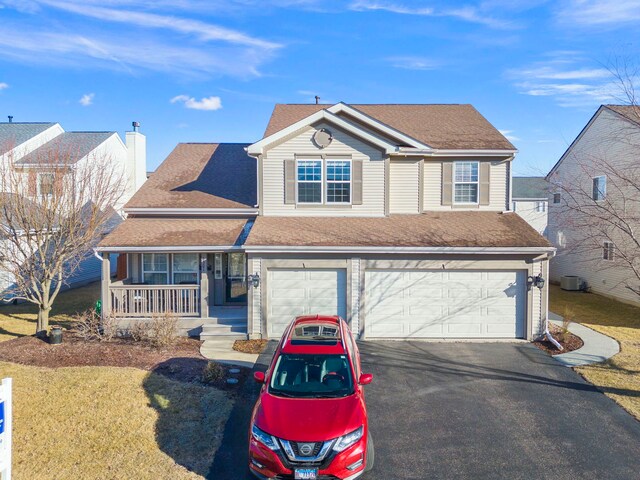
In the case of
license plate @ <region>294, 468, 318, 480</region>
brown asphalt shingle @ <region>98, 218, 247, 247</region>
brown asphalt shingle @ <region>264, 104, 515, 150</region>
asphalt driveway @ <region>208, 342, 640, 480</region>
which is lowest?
asphalt driveway @ <region>208, 342, 640, 480</region>

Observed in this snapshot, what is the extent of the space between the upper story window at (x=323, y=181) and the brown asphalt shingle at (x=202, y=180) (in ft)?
7.39

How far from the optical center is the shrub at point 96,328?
13.6m

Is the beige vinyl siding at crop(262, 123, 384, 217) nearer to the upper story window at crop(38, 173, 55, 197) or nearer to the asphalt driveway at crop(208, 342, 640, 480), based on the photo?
the asphalt driveway at crop(208, 342, 640, 480)

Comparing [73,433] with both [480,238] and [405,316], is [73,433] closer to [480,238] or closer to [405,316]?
[405,316]

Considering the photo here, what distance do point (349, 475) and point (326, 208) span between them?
1048cm

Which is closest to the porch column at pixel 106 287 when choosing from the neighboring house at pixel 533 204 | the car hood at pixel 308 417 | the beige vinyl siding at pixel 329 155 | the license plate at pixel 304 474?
the beige vinyl siding at pixel 329 155

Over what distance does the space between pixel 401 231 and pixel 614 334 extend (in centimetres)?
769

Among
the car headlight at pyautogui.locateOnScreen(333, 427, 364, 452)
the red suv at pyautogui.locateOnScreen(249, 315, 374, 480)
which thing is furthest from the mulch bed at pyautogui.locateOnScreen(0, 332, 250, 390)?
the car headlight at pyautogui.locateOnScreen(333, 427, 364, 452)

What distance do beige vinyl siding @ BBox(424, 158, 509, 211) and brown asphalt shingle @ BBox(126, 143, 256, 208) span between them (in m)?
6.55

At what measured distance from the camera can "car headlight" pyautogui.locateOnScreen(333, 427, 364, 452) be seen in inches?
251

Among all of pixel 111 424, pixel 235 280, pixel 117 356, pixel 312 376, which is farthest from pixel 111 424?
pixel 235 280

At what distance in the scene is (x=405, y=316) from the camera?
1427 cm

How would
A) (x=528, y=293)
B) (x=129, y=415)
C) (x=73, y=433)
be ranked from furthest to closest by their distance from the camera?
(x=528, y=293) → (x=129, y=415) → (x=73, y=433)

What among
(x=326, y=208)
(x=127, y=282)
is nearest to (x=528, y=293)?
(x=326, y=208)
